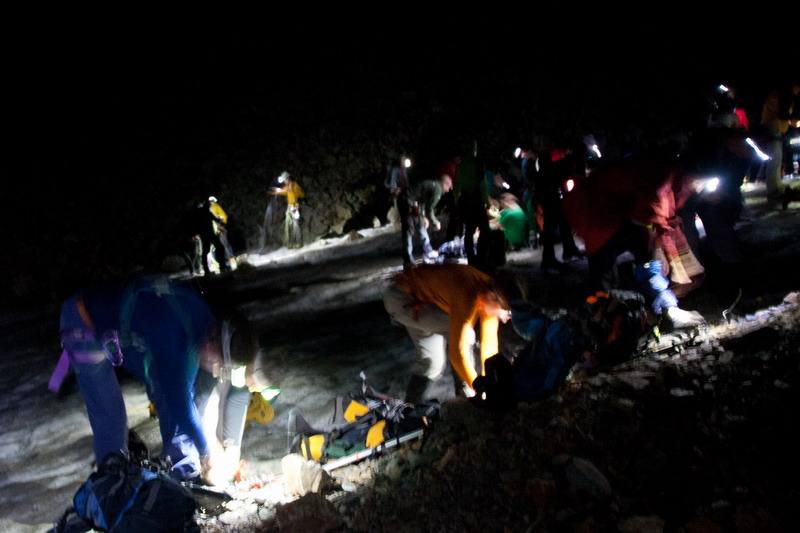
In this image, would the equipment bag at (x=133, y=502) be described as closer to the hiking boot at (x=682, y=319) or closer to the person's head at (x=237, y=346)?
the person's head at (x=237, y=346)

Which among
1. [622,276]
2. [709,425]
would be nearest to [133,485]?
[709,425]

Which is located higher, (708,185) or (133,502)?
(708,185)

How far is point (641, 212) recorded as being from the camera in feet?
15.7

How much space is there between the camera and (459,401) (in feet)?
12.5

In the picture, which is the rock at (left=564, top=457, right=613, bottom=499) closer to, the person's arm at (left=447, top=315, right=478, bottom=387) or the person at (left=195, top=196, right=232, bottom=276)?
the person's arm at (left=447, top=315, right=478, bottom=387)

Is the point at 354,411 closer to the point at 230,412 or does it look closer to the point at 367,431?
the point at 367,431

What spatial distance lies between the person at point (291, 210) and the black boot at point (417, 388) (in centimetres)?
1060

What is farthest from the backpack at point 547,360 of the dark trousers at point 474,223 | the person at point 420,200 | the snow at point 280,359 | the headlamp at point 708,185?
the person at point 420,200

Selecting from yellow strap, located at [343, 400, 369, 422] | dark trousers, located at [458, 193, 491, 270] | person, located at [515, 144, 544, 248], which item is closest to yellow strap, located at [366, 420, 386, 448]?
yellow strap, located at [343, 400, 369, 422]

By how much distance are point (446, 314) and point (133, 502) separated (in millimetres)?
2299

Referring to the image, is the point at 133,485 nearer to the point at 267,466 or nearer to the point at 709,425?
the point at 267,466

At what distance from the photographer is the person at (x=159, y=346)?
3.43 meters

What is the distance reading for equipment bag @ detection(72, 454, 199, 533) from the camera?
9.50 feet

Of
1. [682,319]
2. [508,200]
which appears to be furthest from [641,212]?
[508,200]
